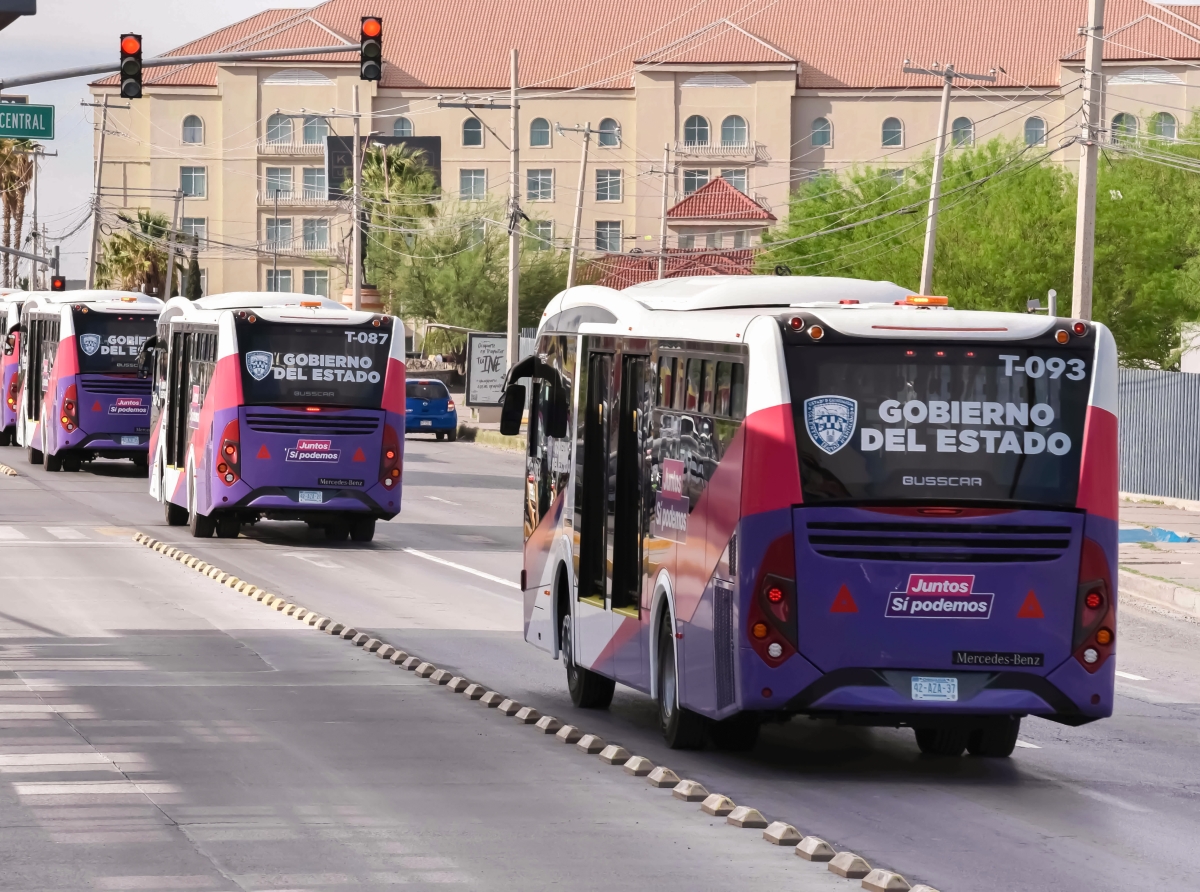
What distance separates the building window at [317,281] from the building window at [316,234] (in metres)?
1.60

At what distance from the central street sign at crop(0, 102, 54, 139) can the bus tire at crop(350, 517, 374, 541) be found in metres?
6.52

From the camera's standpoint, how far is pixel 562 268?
337 ft

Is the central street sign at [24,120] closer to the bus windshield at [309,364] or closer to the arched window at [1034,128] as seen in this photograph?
the bus windshield at [309,364]

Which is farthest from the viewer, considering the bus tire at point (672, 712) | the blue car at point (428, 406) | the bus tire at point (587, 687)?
the blue car at point (428, 406)

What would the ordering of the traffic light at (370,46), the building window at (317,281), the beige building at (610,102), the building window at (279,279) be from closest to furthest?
the traffic light at (370,46) → the beige building at (610,102) → the building window at (279,279) → the building window at (317,281)

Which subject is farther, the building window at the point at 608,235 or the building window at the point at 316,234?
the building window at the point at 316,234

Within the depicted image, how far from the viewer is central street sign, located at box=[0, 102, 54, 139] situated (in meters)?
25.7

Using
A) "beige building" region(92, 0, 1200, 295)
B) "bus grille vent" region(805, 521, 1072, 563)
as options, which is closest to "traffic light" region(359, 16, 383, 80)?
"bus grille vent" region(805, 521, 1072, 563)

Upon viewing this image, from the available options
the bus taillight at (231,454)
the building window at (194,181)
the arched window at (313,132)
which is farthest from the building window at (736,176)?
the bus taillight at (231,454)

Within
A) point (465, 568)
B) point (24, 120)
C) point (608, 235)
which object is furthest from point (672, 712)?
point (608, 235)

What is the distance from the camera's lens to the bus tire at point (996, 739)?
1207 centimetres

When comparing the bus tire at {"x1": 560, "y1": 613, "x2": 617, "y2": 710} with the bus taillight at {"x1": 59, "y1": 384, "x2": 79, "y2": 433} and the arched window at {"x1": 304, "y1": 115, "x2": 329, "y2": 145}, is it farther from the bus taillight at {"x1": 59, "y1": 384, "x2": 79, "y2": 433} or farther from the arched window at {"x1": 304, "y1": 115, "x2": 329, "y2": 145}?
the arched window at {"x1": 304, "y1": 115, "x2": 329, "y2": 145}

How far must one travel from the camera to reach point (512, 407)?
16406mm

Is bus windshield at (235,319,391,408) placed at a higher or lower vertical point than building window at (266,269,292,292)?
lower
